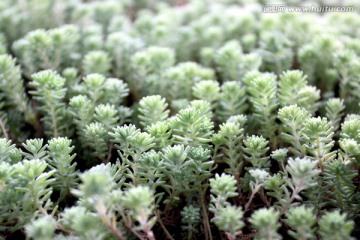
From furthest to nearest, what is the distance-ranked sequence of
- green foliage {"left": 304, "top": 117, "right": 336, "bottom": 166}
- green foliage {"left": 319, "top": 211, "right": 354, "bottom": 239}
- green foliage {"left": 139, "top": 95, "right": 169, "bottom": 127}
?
green foliage {"left": 139, "top": 95, "right": 169, "bottom": 127}
green foliage {"left": 304, "top": 117, "right": 336, "bottom": 166}
green foliage {"left": 319, "top": 211, "right": 354, "bottom": 239}

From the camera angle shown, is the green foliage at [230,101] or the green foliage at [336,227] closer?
the green foliage at [336,227]

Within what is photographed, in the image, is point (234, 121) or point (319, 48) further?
point (319, 48)

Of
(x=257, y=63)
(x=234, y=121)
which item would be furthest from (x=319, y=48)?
(x=234, y=121)

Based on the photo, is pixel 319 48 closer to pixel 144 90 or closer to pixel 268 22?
pixel 268 22

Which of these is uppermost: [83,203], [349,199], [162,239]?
[83,203]

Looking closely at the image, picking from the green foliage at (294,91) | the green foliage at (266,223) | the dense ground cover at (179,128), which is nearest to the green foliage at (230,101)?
the dense ground cover at (179,128)

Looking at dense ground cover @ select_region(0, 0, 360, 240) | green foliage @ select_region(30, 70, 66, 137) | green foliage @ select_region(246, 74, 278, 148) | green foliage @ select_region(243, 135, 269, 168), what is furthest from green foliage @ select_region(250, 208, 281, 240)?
green foliage @ select_region(30, 70, 66, 137)

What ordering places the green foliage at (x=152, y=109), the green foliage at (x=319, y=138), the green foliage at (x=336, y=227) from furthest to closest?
1. the green foliage at (x=152, y=109)
2. the green foliage at (x=319, y=138)
3. the green foliage at (x=336, y=227)

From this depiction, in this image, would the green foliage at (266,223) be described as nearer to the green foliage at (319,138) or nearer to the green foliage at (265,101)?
the green foliage at (319,138)

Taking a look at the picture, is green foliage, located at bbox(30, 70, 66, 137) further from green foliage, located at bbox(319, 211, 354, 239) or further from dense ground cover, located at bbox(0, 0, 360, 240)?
green foliage, located at bbox(319, 211, 354, 239)
